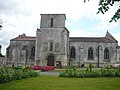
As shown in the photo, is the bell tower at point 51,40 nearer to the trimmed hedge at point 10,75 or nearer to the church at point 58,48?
the church at point 58,48

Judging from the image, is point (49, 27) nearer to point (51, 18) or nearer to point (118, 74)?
point (51, 18)

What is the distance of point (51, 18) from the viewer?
5444 centimetres

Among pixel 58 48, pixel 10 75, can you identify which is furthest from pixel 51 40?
pixel 10 75

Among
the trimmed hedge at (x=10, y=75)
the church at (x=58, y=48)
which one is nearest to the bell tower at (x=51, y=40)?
the church at (x=58, y=48)

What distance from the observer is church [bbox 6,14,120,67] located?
53562mm

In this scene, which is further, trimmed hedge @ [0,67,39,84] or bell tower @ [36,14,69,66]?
bell tower @ [36,14,69,66]

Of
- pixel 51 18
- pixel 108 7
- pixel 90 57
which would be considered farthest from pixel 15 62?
pixel 108 7

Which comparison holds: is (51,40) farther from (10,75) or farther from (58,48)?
(10,75)

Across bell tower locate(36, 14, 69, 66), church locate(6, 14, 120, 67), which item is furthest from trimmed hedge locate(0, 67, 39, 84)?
church locate(6, 14, 120, 67)

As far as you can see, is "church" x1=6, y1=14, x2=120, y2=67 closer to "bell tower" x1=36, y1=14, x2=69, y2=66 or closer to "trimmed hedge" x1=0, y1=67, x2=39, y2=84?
"bell tower" x1=36, y1=14, x2=69, y2=66

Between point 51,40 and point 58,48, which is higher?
point 51,40

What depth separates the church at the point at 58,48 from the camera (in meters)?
53.6

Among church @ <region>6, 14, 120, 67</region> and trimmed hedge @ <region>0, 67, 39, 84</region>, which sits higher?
church @ <region>6, 14, 120, 67</region>

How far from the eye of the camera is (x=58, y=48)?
53562mm
